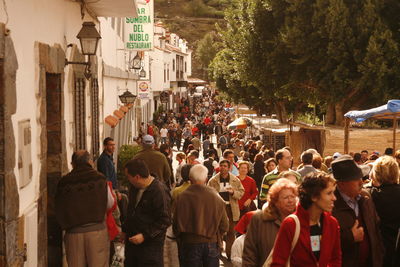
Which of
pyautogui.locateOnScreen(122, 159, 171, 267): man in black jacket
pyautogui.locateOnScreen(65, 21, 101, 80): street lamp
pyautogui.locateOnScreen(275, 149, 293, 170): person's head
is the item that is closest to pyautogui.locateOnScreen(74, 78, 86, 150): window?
pyautogui.locateOnScreen(65, 21, 101, 80): street lamp

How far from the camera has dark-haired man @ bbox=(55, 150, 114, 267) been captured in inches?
249

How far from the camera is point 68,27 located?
934 centimetres

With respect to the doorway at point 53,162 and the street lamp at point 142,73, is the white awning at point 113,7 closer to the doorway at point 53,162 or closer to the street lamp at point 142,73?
the doorway at point 53,162

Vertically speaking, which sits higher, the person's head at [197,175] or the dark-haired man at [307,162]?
the person's head at [197,175]

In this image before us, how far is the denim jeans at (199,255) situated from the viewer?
714cm

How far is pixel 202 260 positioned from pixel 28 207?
6.40ft

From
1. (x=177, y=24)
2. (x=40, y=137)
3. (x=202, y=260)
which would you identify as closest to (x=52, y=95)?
(x=40, y=137)

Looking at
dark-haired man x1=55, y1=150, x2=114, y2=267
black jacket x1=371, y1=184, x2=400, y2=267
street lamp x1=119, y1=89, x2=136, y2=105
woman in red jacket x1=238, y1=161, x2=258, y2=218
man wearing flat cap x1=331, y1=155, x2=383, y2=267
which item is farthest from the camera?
street lamp x1=119, y1=89, x2=136, y2=105

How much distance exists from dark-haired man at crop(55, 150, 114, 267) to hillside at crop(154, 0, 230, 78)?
11836cm

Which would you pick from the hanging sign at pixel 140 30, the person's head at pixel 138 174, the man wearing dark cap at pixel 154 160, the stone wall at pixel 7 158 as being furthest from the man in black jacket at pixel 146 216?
the hanging sign at pixel 140 30

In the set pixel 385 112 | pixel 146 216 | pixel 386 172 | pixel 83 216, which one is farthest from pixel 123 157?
pixel 386 172

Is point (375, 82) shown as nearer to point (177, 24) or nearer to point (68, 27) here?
point (68, 27)

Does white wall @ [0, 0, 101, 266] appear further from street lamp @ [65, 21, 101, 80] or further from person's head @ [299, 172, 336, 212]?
person's head @ [299, 172, 336, 212]

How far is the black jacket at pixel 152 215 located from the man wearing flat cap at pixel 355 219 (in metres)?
1.83
